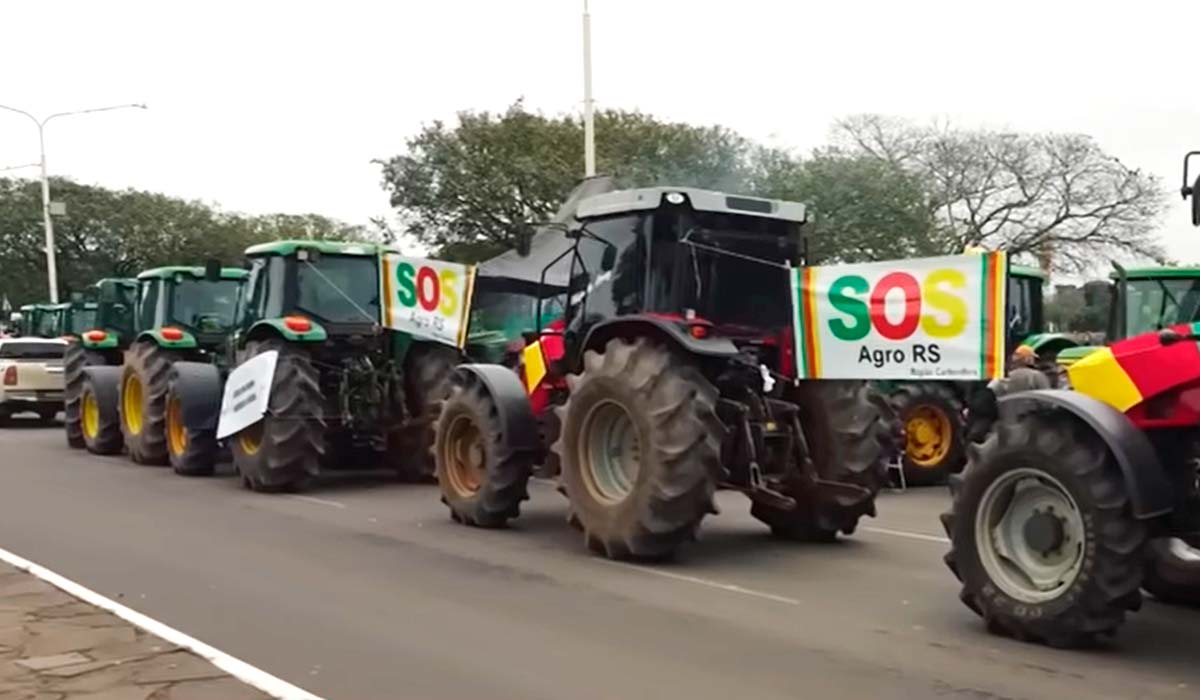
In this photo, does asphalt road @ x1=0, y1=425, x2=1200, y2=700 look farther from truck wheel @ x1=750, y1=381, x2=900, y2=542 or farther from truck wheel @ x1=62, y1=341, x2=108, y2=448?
truck wheel @ x1=62, y1=341, x2=108, y2=448

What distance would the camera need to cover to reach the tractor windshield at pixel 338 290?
13.7 m

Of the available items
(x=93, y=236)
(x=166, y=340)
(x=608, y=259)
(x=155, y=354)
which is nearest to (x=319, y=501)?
(x=166, y=340)

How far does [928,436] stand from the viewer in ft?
47.8

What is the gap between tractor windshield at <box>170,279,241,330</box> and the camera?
16984mm

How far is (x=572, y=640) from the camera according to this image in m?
6.75

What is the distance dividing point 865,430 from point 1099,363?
323 cm

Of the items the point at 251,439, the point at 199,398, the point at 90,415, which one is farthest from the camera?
the point at 90,415

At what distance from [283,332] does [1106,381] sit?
8544 mm

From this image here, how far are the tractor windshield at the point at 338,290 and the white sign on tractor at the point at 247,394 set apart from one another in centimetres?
101

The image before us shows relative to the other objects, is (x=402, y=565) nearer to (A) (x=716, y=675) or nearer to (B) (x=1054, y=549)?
(A) (x=716, y=675)

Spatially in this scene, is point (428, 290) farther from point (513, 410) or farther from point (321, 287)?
point (513, 410)

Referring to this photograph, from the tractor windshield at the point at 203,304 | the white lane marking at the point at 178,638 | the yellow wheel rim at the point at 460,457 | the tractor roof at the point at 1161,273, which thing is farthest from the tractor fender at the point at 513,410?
the tractor windshield at the point at 203,304

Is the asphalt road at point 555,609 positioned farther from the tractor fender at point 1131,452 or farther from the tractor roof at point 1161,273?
the tractor roof at point 1161,273

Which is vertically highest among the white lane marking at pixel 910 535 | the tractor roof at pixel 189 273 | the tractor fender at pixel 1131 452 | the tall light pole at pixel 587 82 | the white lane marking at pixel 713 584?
the tall light pole at pixel 587 82
